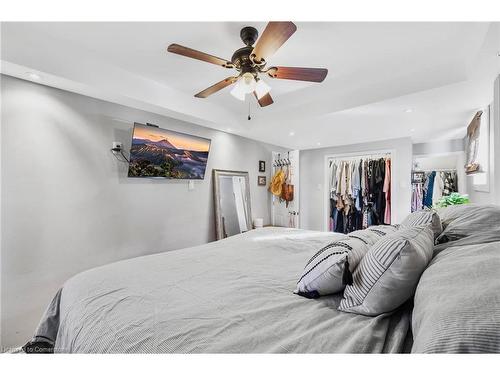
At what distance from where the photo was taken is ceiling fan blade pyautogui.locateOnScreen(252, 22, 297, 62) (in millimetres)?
1187

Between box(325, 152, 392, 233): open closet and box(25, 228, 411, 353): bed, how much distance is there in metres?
3.42

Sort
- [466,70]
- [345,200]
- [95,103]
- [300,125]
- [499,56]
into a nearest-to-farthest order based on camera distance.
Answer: [499,56] → [466,70] → [95,103] → [300,125] → [345,200]

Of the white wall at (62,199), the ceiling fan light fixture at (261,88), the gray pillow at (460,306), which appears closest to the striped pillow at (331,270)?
the gray pillow at (460,306)

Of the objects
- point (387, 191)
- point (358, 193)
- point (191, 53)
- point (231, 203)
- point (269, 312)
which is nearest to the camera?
point (269, 312)

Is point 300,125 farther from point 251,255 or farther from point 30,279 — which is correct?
point 30,279

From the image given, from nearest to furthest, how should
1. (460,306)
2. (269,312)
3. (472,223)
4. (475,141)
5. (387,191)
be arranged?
(460,306) < (269,312) < (472,223) < (475,141) < (387,191)

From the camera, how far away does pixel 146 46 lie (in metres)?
A: 1.80

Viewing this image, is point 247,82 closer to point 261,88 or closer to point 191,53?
point 261,88

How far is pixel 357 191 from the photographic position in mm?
4500

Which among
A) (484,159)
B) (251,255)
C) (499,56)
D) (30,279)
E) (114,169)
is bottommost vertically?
(30,279)

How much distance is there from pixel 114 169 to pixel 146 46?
3.87ft

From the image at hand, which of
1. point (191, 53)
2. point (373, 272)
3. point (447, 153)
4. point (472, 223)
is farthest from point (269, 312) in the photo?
point (447, 153)

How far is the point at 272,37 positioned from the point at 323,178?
12.7 ft
